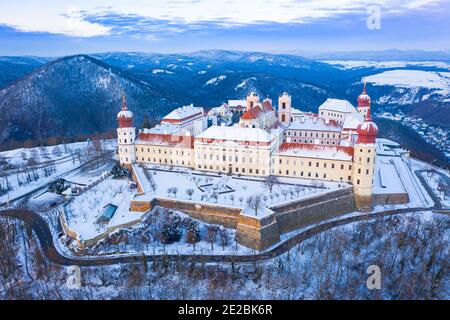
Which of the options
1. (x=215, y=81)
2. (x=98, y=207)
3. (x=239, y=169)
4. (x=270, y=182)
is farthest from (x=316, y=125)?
(x=215, y=81)

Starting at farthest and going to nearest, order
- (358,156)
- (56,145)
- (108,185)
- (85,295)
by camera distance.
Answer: (56,145)
(108,185)
(358,156)
(85,295)

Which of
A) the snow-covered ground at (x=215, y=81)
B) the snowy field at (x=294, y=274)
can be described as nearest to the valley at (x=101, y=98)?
the snow-covered ground at (x=215, y=81)

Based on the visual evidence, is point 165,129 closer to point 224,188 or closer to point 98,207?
point 224,188

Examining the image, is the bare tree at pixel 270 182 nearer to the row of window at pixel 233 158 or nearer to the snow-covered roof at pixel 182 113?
the row of window at pixel 233 158

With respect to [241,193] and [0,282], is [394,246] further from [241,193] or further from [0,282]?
[0,282]

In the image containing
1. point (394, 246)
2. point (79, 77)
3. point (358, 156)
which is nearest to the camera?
point (394, 246)

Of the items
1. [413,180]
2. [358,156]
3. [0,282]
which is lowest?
[0,282]
